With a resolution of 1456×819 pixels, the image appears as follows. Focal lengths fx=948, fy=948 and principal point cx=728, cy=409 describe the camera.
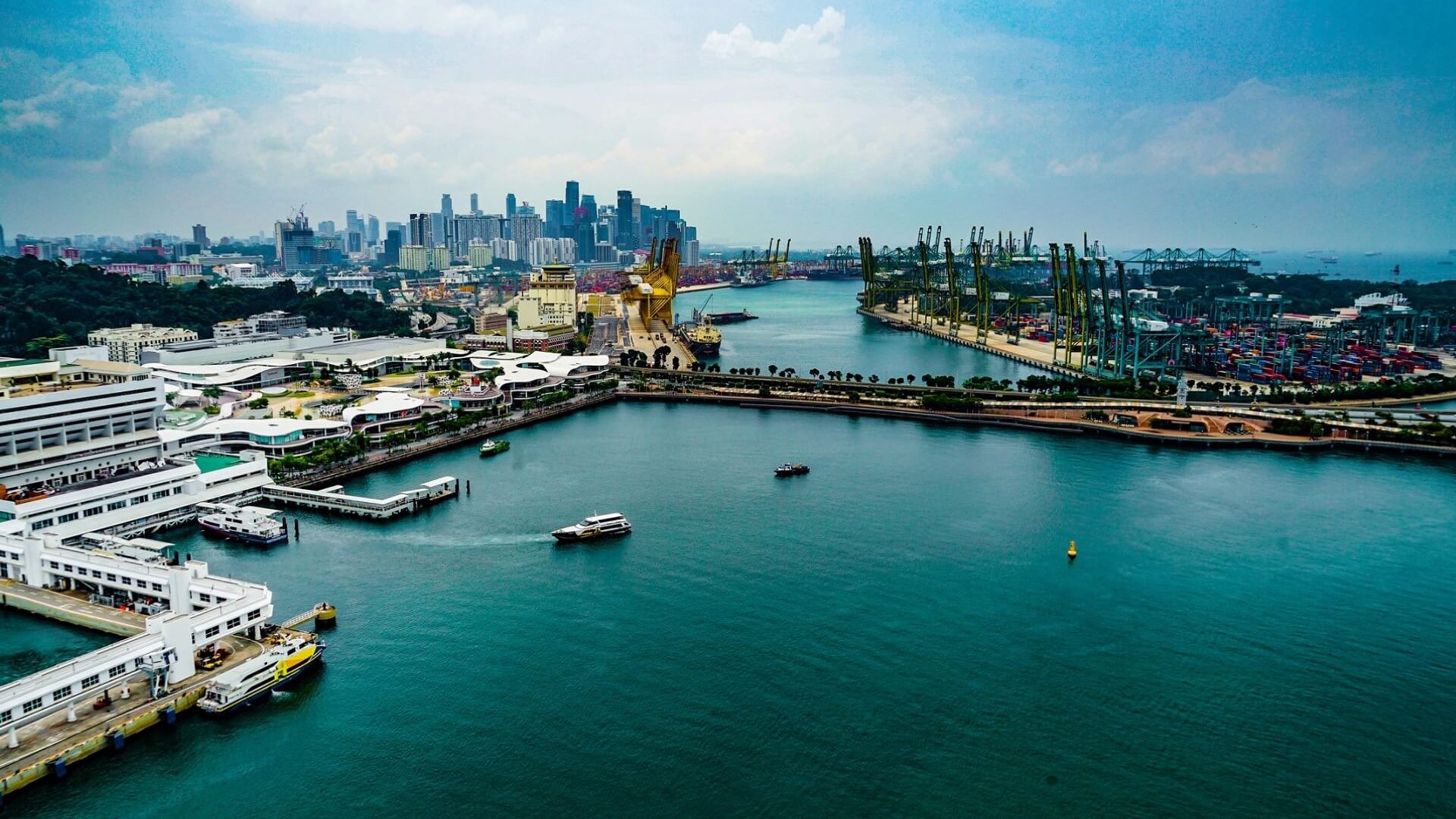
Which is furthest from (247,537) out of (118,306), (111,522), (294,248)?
Answer: (294,248)

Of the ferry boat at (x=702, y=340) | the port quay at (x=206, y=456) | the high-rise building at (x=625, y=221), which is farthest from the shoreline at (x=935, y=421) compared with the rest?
the high-rise building at (x=625, y=221)

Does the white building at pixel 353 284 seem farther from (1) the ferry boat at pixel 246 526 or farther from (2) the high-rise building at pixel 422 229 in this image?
(1) the ferry boat at pixel 246 526

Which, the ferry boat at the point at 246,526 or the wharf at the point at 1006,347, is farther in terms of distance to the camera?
the wharf at the point at 1006,347

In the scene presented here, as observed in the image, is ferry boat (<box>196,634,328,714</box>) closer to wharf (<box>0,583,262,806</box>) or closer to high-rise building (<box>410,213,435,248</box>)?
wharf (<box>0,583,262,806</box>)

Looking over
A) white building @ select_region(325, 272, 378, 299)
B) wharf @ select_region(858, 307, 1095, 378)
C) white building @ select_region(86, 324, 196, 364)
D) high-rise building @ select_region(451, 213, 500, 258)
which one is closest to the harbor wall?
white building @ select_region(86, 324, 196, 364)

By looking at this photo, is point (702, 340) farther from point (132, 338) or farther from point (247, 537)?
point (247, 537)

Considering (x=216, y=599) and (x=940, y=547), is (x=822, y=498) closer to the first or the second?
(x=940, y=547)
